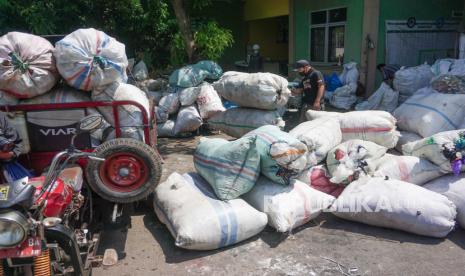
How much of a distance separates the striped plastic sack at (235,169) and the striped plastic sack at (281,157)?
0.09m

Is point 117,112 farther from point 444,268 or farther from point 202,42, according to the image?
point 202,42

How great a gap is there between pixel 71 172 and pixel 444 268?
2.89 meters

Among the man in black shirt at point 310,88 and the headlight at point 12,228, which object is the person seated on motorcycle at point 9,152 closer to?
the headlight at point 12,228

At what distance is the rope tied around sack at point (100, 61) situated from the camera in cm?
317

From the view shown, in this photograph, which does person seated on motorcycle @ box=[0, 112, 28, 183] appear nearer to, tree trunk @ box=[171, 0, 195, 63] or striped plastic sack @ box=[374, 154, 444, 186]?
striped plastic sack @ box=[374, 154, 444, 186]

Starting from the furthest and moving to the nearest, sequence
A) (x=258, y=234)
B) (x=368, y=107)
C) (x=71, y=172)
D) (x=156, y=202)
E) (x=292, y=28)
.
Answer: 1. (x=292, y=28)
2. (x=368, y=107)
3. (x=156, y=202)
4. (x=258, y=234)
5. (x=71, y=172)

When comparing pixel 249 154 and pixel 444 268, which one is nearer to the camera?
pixel 444 268

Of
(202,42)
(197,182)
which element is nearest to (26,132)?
(197,182)

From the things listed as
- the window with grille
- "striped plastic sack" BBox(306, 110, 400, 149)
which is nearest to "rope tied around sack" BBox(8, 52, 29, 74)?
"striped plastic sack" BBox(306, 110, 400, 149)

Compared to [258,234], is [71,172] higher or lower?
higher

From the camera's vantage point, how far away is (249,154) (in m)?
3.35

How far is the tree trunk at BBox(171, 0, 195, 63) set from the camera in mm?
7577

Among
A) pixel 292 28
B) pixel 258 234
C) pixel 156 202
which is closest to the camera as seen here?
Result: pixel 258 234

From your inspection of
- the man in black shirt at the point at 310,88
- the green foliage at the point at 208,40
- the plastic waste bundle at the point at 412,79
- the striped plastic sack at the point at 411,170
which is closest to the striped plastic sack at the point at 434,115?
the striped plastic sack at the point at 411,170
